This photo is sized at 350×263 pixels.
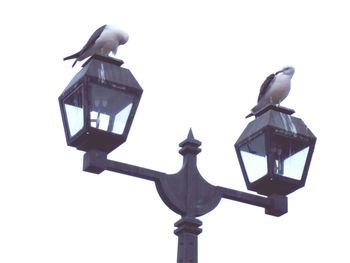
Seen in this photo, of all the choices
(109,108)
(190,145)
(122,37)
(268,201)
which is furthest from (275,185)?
(122,37)

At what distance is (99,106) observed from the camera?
536 centimetres

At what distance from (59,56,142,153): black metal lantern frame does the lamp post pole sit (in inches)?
4.8

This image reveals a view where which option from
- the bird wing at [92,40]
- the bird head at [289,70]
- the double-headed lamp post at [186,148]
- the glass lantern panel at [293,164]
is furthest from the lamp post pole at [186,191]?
the bird head at [289,70]

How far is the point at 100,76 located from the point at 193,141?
89 centimetres

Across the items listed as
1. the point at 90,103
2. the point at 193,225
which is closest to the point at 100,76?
the point at 90,103

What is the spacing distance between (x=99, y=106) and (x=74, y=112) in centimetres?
24

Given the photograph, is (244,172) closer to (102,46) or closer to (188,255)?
(188,255)

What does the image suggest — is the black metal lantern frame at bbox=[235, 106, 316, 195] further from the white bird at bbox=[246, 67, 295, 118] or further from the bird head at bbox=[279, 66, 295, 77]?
the bird head at bbox=[279, 66, 295, 77]

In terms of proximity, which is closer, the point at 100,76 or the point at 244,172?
the point at 100,76

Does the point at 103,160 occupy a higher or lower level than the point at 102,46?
lower

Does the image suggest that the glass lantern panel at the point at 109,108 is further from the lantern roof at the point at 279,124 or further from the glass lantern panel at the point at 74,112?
the lantern roof at the point at 279,124

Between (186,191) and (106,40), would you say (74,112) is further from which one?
(186,191)

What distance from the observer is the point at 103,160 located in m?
5.43

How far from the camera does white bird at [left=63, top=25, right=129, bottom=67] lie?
5.91 m
